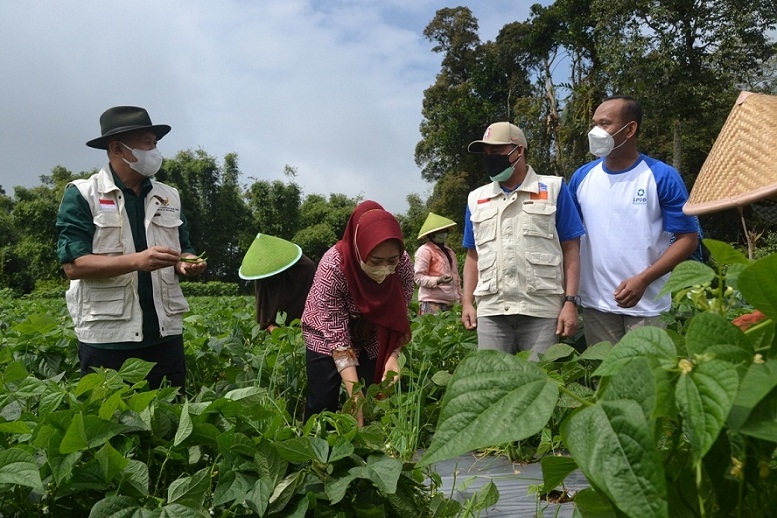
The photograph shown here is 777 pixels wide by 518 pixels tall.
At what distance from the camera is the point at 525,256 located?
2.99m

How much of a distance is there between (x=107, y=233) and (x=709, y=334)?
8.68ft

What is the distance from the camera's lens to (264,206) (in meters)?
39.4

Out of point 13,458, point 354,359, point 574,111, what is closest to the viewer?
point 13,458

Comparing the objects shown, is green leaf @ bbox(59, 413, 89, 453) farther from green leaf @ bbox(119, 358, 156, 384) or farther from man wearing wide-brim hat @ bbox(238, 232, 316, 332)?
man wearing wide-brim hat @ bbox(238, 232, 316, 332)

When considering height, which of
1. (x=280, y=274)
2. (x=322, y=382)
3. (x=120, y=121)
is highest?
(x=120, y=121)

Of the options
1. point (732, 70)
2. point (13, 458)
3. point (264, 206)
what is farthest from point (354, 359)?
point (264, 206)

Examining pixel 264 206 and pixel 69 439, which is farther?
pixel 264 206

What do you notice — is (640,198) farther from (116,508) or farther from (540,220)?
(116,508)

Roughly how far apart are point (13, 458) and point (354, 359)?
1.67 m

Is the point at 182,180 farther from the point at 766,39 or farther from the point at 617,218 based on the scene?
the point at 617,218

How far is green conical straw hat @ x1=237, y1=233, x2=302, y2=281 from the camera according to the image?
4074 millimetres

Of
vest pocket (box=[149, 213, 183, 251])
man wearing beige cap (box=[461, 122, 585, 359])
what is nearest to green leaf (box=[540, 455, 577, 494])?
man wearing beige cap (box=[461, 122, 585, 359])

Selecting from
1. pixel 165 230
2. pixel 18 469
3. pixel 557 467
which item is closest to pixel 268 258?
pixel 165 230

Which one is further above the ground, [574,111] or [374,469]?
[574,111]
